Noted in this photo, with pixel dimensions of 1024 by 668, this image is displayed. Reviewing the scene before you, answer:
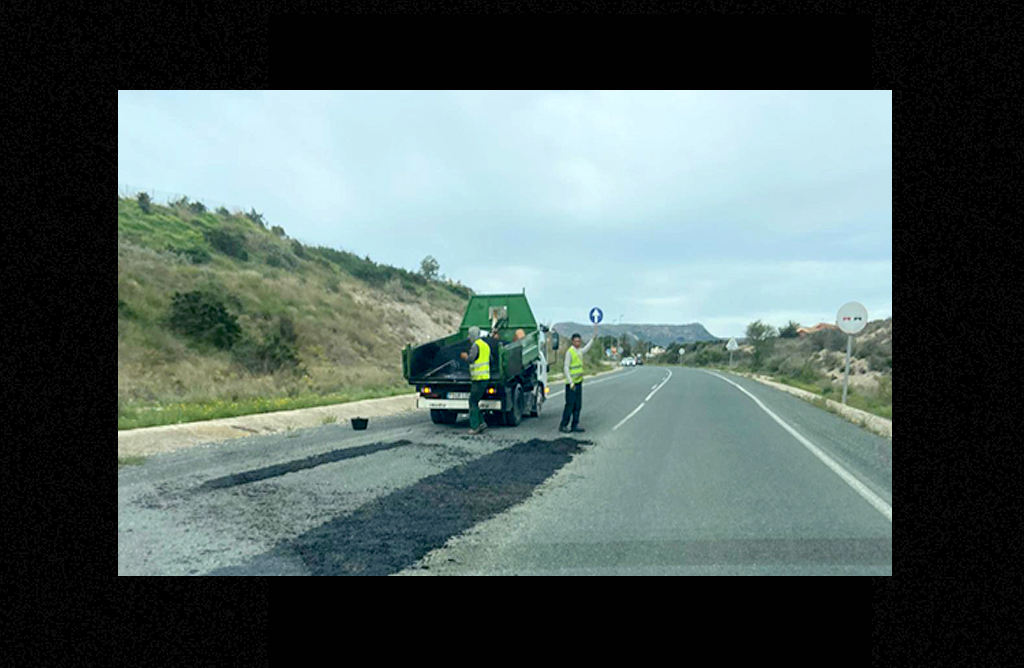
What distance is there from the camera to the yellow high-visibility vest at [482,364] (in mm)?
14680

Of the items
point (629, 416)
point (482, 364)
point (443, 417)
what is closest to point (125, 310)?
point (443, 417)

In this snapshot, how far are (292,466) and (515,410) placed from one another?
21.6ft

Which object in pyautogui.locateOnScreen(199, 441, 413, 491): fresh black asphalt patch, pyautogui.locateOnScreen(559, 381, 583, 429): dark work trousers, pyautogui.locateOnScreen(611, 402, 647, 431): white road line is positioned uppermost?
pyautogui.locateOnScreen(559, 381, 583, 429): dark work trousers

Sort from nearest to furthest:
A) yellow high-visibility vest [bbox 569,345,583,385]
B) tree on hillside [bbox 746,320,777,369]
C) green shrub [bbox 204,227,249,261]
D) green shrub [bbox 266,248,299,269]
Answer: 1. yellow high-visibility vest [bbox 569,345,583,385]
2. green shrub [bbox 204,227,249,261]
3. green shrub [bbox 266,248,299,269]
4. tree on hillside [bbox 746,320,777,369]

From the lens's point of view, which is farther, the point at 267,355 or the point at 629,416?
the point at 267,355

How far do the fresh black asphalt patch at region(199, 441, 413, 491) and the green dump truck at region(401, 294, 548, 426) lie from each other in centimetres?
237

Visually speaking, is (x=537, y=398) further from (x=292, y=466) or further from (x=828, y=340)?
(x=828, y=340)

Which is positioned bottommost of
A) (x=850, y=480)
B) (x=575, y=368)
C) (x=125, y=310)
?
(x=850, y=480)

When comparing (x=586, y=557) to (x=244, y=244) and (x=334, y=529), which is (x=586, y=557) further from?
(x=244, y=244)

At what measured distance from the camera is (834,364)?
154ft

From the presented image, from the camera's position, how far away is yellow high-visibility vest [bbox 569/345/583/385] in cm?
1500

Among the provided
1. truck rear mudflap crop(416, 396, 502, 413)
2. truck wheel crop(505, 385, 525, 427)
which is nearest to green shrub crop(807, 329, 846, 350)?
truck wheel crop(505, 385, 525, 427)

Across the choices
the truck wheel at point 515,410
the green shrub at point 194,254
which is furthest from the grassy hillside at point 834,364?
the green shrub at point 194,254

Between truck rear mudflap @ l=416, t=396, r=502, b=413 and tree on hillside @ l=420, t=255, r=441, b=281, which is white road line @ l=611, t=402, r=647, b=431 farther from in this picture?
tree on hillside @ l=420, t=255, r=441, b=281
